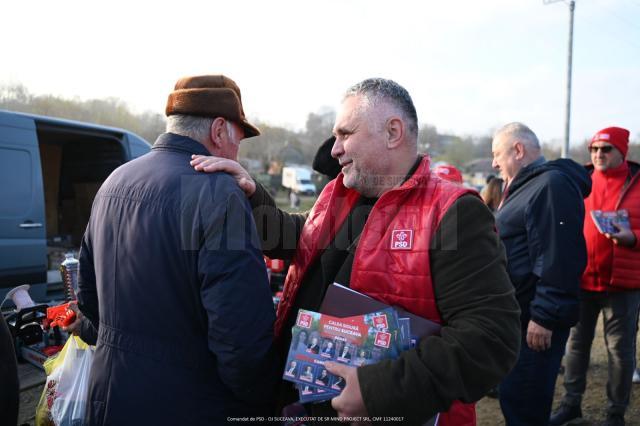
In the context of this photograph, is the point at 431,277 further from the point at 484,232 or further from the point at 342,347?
the point at 342,347

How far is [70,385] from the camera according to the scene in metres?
1.97

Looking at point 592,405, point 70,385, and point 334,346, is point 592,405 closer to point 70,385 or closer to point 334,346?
point 334,346

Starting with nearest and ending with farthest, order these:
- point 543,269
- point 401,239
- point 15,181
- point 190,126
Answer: point 401,239 < point 190,126 < point 543,269 < point 15,181

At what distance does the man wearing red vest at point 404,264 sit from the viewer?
1283 mm

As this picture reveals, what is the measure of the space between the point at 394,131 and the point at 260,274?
0.72 meters

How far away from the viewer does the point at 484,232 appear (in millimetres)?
1413

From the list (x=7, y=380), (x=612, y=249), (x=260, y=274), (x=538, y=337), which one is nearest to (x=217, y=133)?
(x=260, y=274)

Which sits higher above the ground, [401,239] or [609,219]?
[401,239]

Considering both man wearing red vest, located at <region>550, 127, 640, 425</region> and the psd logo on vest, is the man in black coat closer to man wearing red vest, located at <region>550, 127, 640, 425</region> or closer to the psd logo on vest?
man wearing red vest, located at <region>550, 127, 640, 425</region>

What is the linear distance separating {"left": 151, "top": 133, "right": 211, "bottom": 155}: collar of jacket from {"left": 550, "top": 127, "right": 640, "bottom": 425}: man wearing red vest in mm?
3411


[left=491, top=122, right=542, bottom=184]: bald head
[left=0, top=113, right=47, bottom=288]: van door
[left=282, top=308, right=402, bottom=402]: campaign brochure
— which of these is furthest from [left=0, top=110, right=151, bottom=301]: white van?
[left=491, top=122, right=542, bottom=184]: bald head

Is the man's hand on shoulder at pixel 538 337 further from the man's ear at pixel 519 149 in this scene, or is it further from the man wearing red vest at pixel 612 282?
the man wearing red vest at pixel 612 282

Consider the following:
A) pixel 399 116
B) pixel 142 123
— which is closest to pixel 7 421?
pixel 399 116

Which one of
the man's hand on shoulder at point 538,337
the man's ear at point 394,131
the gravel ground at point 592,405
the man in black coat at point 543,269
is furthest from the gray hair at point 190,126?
the gravel ground at point 592,405
